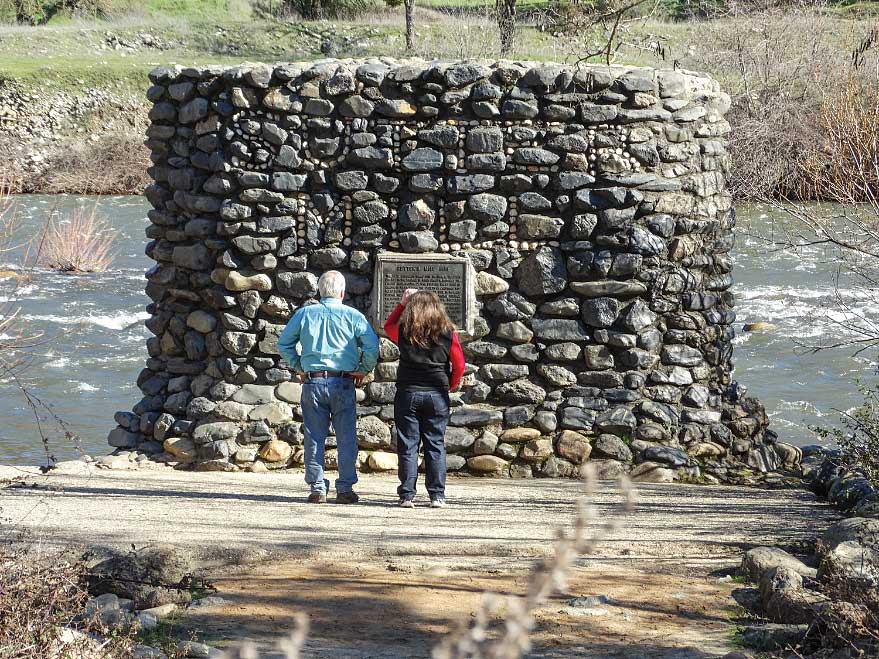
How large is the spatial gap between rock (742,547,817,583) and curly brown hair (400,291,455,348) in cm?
240

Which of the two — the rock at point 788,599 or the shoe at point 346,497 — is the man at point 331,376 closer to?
the shoe at point 346,497

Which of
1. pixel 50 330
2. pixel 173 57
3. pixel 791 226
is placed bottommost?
pixel 50 330

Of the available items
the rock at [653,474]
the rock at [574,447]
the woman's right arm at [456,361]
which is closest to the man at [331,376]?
the woman's right arm at [456,361]

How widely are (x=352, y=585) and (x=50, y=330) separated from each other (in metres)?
11.9

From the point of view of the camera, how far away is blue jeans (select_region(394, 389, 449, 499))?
7.16 meters

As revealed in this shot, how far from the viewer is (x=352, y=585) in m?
5.47

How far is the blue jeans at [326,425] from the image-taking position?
23.9ft

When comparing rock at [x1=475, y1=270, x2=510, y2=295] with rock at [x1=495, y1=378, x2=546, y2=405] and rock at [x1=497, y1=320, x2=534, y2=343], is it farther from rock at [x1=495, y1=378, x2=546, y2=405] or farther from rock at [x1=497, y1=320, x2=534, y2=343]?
rock at [x1=495, y1=378, x2=546, y2=405]

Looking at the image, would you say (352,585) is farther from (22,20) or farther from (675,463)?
(22,20)

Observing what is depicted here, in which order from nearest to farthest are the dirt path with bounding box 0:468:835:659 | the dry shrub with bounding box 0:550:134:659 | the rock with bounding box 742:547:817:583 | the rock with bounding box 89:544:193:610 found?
the dry shrub with bounding box 0:550:134:659 < the dirt path with bounding box 0:468:835:659 < the rock with bounding box 89:544:193:610 < the rock with bounding box 742:547:817:583

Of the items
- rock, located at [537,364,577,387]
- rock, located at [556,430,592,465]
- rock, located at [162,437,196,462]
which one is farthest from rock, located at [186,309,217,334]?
rock, located at [556,430,592,465]

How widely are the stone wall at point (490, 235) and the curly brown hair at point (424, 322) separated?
4.76 ft

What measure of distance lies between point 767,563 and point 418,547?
6.01 feet

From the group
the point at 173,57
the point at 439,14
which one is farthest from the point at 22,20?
the point at 439,14
